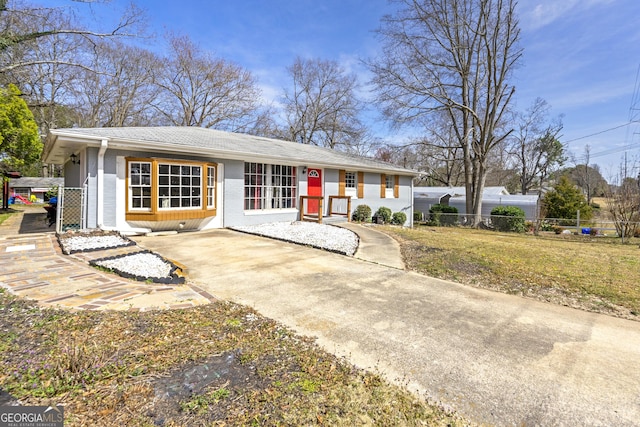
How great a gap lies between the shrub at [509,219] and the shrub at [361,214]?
890 centimetres

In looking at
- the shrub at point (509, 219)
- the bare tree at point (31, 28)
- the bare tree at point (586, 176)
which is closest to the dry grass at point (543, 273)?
the shrub at point (509, 219)

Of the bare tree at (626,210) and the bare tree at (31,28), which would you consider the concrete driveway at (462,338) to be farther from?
the bare tree at (626,210)

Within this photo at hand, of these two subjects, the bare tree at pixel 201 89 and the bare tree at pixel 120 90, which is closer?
the bare tree at pixel 120 90

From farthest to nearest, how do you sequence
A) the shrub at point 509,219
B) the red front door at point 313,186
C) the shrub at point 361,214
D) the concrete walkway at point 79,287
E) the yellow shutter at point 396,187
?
the shrub at point 509,219 → the yellow shutter at point 396,187 → the shrub at point 361,214 → the red front door at point 313,186 → the concrete walkway at point 79,287

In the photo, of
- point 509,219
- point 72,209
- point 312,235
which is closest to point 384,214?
point 312,235

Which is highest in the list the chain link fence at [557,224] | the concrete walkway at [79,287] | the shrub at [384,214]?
the shrub at [384,214]

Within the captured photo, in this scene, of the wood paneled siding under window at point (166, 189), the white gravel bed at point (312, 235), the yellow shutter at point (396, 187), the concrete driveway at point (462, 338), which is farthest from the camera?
the yellow shutter at point (396, 187)

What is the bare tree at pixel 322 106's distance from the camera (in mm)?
28938

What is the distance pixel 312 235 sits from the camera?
891 centimetres

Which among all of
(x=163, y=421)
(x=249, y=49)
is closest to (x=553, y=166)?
(x=249, y=49)

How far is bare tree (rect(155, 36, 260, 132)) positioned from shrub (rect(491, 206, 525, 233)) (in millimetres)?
21645

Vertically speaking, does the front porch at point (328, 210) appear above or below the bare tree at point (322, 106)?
below

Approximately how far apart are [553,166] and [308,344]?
1810 inches

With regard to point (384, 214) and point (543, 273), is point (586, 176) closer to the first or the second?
point (384, 214)
